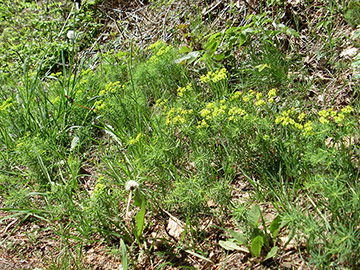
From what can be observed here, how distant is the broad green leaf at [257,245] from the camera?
1.67 metres

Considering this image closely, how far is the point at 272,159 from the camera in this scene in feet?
6.82

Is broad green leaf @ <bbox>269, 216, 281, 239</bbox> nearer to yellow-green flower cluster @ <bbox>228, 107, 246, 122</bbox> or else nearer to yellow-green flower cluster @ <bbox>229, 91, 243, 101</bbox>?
yellow-green flower cluster @ <bbox>228, 107, 246, 122</bbox>

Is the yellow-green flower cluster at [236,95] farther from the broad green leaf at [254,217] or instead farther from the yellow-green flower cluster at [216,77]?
the broad green leaf at [254,217]

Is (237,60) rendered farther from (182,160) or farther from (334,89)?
(182,160)

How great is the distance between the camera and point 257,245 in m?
1.69

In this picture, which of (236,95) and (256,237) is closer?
(256,237)

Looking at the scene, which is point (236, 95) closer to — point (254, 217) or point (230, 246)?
point (254, 217)

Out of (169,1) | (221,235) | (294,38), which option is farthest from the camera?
(169,1)

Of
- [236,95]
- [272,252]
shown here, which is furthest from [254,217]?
[236,95]

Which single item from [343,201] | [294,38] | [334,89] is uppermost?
[294,38]

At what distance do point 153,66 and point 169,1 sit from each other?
64.2 inches

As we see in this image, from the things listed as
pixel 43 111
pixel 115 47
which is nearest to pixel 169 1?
pixel 115 47

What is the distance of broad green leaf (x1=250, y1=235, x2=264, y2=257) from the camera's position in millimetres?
1673

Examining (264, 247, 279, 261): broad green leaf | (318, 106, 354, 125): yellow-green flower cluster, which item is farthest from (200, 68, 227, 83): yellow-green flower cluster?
(264, 247, 279, 261): broad green leaf
